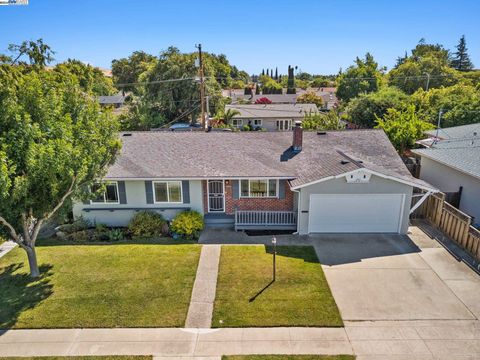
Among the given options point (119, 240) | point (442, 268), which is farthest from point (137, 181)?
point (442, 268)

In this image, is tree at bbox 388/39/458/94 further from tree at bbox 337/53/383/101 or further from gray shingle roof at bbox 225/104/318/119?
gray shingle roof at bbox 225/104/318/119

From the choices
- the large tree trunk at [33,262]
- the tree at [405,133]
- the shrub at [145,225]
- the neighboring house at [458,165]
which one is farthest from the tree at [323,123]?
the large tree trunk at [33,262]

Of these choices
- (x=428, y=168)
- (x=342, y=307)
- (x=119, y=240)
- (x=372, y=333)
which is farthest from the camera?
Answer: (x=428, y=168)

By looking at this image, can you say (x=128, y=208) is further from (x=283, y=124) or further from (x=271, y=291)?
(x=283, y=124)

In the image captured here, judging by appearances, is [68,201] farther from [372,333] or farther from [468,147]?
[468,147]

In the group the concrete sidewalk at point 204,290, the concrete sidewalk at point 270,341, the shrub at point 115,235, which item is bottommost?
the concrete sidewalk at point 270,341

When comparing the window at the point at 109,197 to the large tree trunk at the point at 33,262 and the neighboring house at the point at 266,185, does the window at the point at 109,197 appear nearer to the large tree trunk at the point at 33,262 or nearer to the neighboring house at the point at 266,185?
the neighboring house at the point at 266,185
